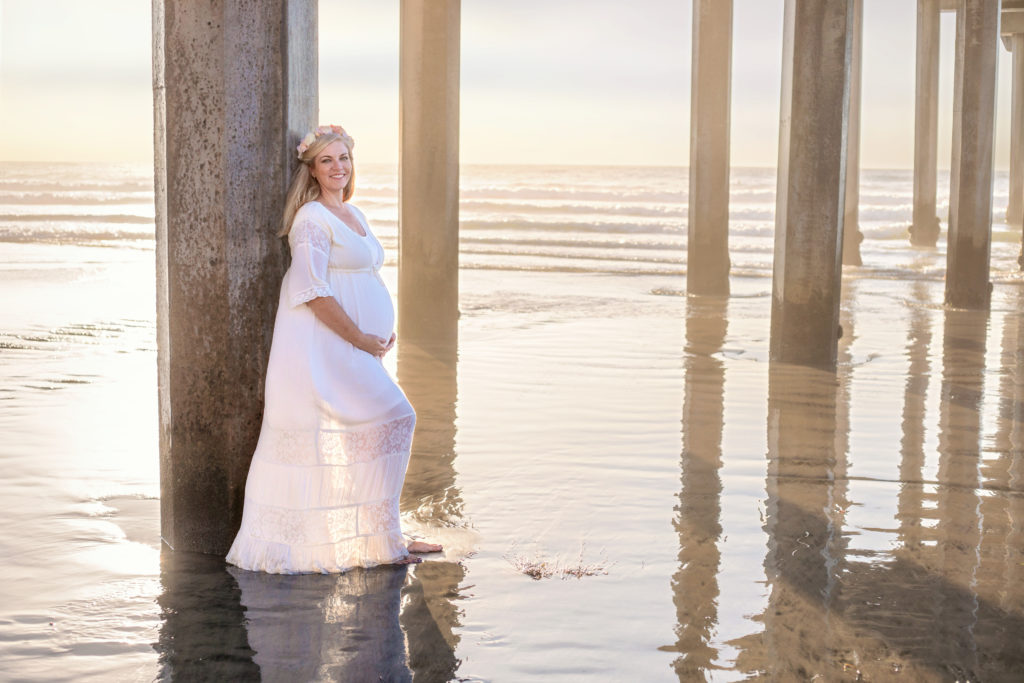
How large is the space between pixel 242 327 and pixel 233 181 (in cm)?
57

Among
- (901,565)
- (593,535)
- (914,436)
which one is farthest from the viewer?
(914,436)

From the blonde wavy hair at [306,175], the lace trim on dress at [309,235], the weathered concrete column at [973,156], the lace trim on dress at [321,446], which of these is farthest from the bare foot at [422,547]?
the weathered concrete column at [973,156]

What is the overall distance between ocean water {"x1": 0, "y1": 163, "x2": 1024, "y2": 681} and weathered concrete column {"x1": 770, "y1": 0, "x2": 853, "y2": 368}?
1.29ft

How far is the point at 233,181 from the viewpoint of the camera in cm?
473

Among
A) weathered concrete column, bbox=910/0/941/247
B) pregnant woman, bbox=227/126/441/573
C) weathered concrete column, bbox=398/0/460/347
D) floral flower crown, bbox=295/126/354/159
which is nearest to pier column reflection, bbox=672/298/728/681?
pregnant woman, bbox=227/126/441/573

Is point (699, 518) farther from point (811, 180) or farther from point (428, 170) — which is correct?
point (428, 170)

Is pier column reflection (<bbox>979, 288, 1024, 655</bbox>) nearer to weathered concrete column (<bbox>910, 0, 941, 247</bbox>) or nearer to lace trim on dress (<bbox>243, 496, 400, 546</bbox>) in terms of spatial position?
lace trim on dress (<bbox>243, 496, 400, 546</bbox>)

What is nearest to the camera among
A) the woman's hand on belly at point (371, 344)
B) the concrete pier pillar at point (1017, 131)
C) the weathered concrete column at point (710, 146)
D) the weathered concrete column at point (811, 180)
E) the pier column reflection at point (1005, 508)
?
the pier column reflection at point (1005, 508)

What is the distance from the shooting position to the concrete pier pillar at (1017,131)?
34094 millimetres

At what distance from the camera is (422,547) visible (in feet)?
16.1

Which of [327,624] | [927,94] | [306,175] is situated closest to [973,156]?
[306,175]

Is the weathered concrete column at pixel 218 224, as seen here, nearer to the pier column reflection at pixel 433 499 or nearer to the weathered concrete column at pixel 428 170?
the pier column reflection at pixel 433 499

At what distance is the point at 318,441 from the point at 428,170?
688 centimetres

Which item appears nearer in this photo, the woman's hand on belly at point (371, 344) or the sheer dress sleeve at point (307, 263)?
the sheer dress sleeve at point (307, 263)
